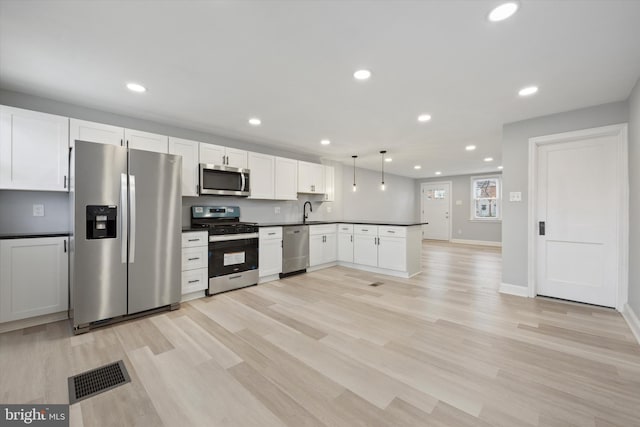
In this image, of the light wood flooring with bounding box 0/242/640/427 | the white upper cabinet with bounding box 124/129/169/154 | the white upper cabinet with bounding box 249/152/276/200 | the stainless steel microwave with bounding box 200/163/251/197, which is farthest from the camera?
the white upper cabinet with bounding box 249/152/276/200

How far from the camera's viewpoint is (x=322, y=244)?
5273 millimetres

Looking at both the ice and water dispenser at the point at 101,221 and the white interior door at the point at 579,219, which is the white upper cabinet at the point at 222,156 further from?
the white interior door at the point at 579,219

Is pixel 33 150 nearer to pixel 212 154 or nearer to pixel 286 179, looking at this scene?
pixel 212 154

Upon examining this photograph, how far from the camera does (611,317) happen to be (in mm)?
2910

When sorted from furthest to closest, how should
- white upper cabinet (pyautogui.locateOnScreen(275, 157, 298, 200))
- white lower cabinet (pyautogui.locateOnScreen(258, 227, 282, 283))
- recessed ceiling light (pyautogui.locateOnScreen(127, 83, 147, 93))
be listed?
1. white upper cabinet (pyautogui.locateOnScreen(275, 157, 298, 200))
2. white lower cabinet (pyautogui.locateOnScreen(258, 227, 282, 283))
3. recessed ceiling light (pyautogui.locateOnScreen(127, 83, 147, 93))

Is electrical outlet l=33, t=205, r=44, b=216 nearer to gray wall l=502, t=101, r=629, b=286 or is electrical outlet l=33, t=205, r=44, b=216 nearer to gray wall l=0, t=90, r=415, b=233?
gray wall l=0, t=90, r=415, b=233

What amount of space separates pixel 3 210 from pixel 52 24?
223 centimetres

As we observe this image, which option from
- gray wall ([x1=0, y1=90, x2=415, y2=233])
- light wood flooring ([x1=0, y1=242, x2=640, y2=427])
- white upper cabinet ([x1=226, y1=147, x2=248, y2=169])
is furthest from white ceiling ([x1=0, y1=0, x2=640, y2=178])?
light wood flooring ([x1=0, y1=242, x2=640, y2=427])

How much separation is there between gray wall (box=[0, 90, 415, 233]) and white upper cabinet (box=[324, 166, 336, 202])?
11.1 inches

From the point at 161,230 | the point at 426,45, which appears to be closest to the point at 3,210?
the point at 161,230

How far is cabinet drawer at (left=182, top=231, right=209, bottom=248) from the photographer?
3414mm

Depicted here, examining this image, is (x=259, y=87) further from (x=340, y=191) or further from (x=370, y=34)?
(x=340, y=191)

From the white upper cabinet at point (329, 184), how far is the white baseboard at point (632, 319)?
4.60 metres

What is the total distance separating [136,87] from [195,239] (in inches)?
72.5
